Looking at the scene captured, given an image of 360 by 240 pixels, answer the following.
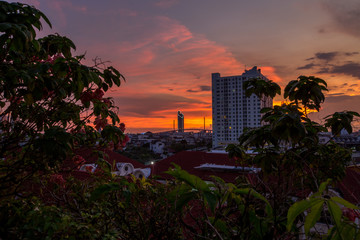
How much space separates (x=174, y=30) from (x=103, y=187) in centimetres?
881

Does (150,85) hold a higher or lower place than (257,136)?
higher

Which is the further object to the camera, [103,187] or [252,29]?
[252,29]

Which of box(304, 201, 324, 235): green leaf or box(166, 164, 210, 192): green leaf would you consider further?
box(166, 164, 210, 192): green leaf

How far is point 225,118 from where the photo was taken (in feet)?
258

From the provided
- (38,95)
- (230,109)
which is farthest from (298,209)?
(230,109)

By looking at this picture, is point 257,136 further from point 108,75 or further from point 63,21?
point 63,21

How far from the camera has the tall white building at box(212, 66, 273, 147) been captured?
7838 centimetres

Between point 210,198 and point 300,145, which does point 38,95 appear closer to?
point 210,198

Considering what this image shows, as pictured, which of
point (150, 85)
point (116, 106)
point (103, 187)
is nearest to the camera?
point (103, 187)

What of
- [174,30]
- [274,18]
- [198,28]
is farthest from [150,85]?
[274,18]

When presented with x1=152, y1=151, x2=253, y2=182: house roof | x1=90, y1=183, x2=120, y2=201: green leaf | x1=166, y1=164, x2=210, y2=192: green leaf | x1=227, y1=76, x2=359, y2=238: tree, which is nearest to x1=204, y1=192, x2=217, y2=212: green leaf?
x1=166, y1=164, x2=210, y2=192: green leaf

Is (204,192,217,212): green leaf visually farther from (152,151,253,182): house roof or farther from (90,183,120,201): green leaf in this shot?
(152,151,253,182): house roof

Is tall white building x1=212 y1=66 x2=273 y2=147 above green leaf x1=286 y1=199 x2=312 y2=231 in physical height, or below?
above

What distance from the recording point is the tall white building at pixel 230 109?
78375mm
